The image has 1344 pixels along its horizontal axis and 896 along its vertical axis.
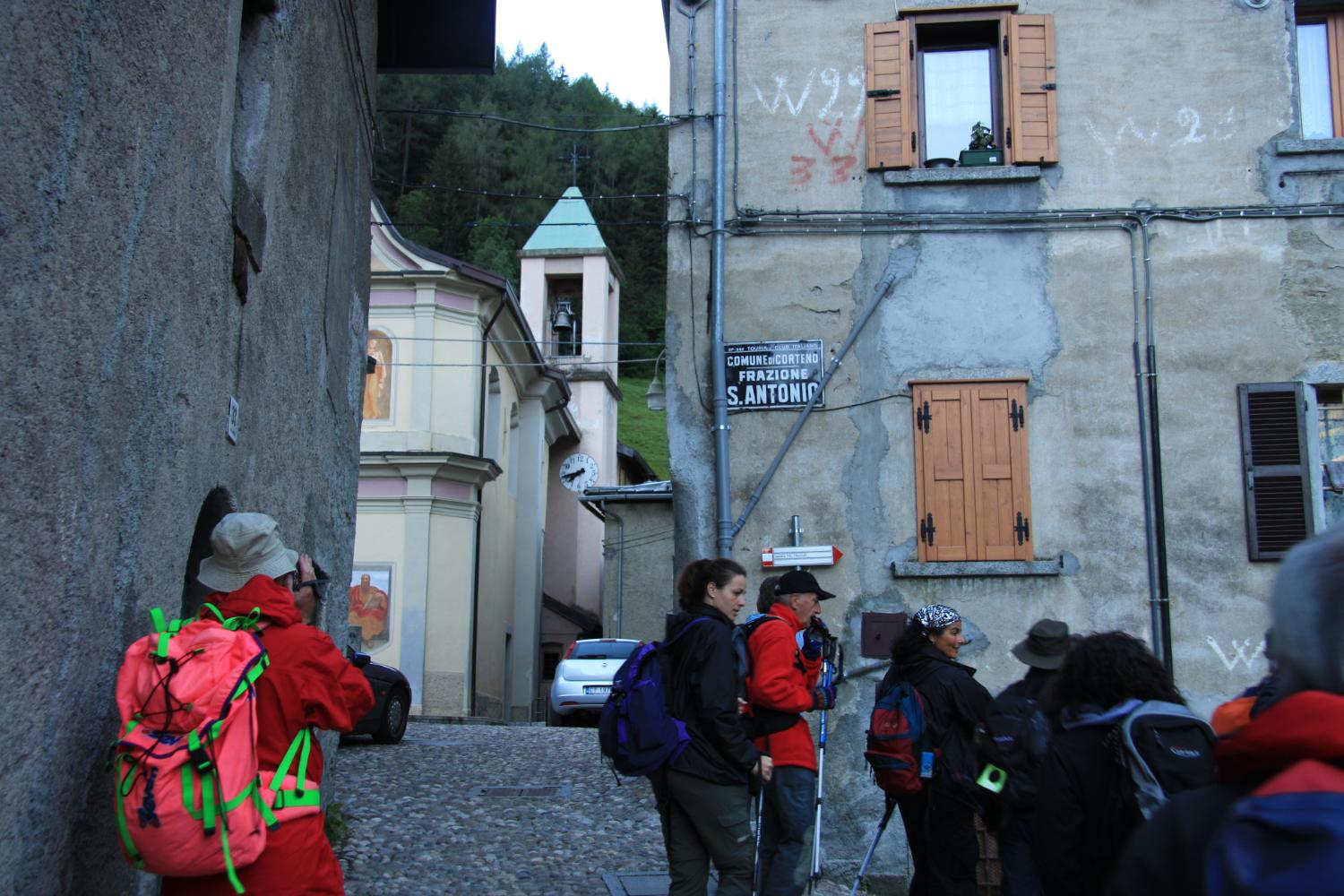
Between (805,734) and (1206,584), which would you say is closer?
(805,734)

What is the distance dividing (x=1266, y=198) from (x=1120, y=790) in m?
7.48

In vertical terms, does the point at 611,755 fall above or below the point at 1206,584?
below

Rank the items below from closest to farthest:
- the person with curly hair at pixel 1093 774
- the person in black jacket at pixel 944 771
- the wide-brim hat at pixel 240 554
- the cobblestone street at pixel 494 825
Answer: the person with curly hair at pixel 1093 774, the wide-brim hat at pixel 240 554, the person in black jacket at pixel 944 771, the cobblestone street at pixel 494 825

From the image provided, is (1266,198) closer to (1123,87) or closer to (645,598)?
(1123,87)

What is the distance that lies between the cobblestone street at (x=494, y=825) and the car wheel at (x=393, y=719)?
0.59 m

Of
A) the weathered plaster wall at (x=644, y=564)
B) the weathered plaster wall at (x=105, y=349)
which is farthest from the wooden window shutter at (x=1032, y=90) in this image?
the weathered plaster wall at (x=644, y=564)

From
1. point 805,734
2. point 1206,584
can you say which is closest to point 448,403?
point 1206,584

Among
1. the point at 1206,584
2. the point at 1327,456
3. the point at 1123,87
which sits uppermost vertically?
the point at 1123,87

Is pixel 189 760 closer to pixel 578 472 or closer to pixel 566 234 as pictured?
pixel 578 472

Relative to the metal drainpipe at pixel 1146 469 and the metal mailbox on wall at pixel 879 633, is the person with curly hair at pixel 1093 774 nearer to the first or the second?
Result: the metal mailbox on wall at pixel 879 633

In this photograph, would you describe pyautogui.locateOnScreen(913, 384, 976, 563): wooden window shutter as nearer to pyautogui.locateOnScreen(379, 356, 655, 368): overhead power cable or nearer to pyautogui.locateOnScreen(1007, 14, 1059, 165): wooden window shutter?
pyautogui.locateOnScreen(1007, 14, 1059, 165): wooden window shutter

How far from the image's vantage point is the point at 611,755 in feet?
18.1

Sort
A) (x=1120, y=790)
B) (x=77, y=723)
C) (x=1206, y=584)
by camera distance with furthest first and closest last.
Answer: (x=1206, y=584), (x=77, y=723), (x=1120, y=790)

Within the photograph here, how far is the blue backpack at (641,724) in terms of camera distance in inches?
215
